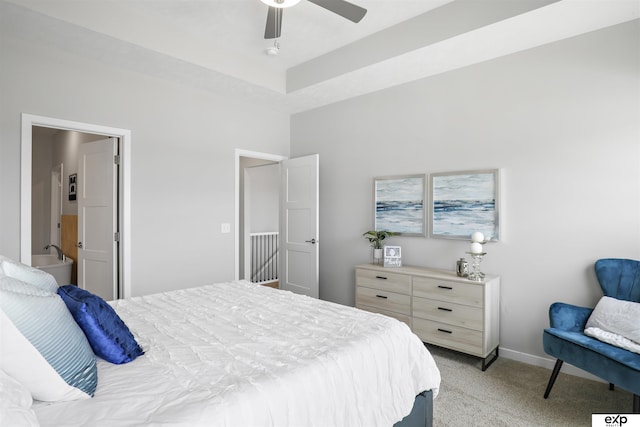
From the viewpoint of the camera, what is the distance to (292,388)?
129 centimetres

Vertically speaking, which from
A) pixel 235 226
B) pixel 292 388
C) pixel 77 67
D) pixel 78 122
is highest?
pixel 77 67

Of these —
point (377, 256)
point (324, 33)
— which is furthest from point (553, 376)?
point (324, 33)

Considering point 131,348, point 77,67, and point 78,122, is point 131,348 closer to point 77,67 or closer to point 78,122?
point 78,122

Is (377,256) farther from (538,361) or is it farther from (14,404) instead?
(14,404)

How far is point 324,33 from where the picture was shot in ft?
10.7

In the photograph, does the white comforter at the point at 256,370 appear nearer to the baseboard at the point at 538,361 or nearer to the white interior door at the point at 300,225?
the baseboard at the point at 538,361

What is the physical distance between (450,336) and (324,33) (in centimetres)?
300

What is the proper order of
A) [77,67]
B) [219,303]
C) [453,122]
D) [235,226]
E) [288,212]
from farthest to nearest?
[288,212] → [235,226] → [453,122] → [77,67] → [219,303]

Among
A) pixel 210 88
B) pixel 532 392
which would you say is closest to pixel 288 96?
pixel 210 88

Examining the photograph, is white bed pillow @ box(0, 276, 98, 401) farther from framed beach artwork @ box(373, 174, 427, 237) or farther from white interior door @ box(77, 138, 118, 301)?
framed beach artwork @ box(373, 174, 427, 237)

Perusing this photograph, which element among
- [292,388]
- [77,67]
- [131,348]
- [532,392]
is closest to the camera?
[292,388]

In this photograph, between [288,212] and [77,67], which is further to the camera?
[288,212]

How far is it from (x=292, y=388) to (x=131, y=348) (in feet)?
2.43

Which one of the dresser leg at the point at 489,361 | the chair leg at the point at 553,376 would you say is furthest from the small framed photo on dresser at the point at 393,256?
the chair leg at the point at 553,376
